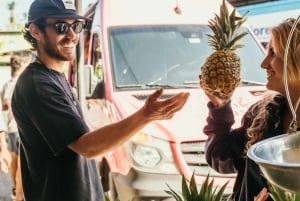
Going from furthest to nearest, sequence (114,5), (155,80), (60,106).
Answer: (114,5)
(155,80)
(60,106)

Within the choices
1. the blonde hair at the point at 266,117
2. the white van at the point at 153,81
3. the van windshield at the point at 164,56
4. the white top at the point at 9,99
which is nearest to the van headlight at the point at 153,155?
the white van at the point at 153,81

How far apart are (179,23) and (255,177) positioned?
2.67 metres

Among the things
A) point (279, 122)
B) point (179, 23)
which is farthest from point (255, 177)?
point (179, 23)

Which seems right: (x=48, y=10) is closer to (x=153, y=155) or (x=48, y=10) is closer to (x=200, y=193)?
(x=200, y=193)

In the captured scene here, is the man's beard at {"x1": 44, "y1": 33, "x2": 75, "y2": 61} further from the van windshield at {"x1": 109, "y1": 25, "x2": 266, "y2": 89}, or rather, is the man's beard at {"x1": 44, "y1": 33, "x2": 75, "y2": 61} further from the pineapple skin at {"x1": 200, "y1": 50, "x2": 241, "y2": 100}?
the van windshield at {"x1": 109, "y1": 25, "x2": 266, "y2": 89}

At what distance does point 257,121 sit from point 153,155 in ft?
5.40

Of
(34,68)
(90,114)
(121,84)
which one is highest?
(34,68)

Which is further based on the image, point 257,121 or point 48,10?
point 48,10

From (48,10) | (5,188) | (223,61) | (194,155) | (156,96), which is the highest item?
(48,10)

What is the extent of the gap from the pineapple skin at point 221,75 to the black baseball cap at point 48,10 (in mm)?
624

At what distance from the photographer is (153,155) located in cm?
341

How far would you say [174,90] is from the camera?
12.4 ft

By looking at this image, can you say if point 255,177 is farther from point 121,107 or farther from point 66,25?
point 121,107

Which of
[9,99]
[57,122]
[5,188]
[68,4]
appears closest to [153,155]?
[68,4]
